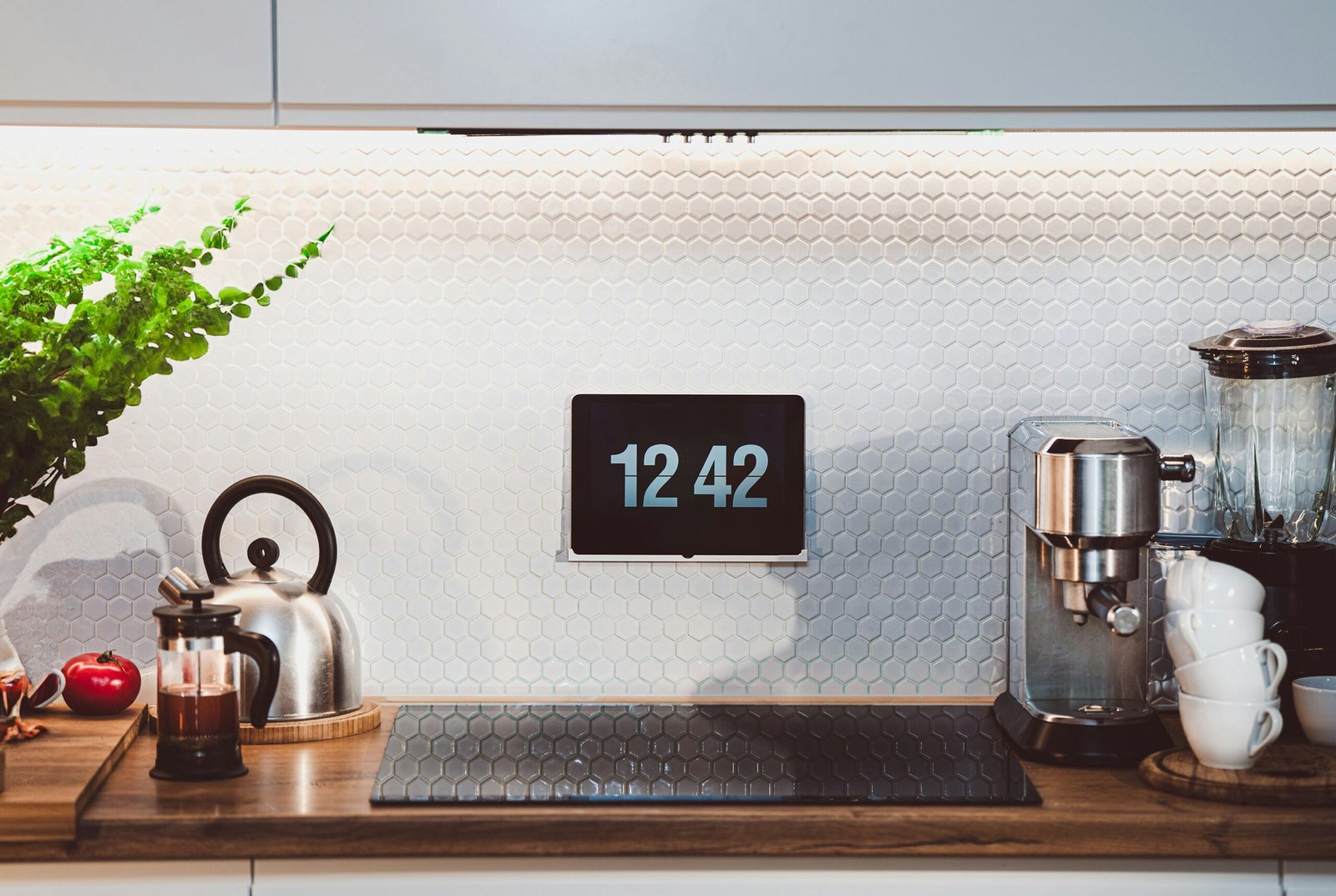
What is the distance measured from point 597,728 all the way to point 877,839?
457 mm

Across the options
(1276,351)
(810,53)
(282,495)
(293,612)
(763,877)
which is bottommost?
(763,877)

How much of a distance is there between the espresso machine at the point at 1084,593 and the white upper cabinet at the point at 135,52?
0.97m

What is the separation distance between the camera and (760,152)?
168 centimetres

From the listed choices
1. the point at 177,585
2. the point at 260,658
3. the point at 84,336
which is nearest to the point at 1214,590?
the point at 260,658

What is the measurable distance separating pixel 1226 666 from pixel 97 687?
127cm

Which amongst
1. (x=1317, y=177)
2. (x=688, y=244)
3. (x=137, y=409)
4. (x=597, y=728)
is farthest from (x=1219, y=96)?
(x=137, y=409)

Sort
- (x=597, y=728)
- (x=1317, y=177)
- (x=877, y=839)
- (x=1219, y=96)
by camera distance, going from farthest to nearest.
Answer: (x=1317, y=177) < (x=597, y=728) < (x=1219, y=96) < (x=877, y=839)

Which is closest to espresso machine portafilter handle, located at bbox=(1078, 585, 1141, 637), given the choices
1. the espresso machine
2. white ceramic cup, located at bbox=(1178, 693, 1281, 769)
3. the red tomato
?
the espresso machine

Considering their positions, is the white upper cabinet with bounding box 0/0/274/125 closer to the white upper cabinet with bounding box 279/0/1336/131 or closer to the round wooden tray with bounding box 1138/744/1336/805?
the white upper cabinet with bounding box 279/0/1336/131

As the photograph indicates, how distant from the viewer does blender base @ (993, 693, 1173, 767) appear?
4.44 feet

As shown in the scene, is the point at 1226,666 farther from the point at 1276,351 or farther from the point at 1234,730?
the point at 1276,351

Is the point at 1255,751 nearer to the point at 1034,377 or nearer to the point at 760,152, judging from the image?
the point at 1034,377

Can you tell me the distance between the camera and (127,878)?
47.3 inches

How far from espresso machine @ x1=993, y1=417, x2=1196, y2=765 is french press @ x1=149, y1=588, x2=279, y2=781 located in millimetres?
855
